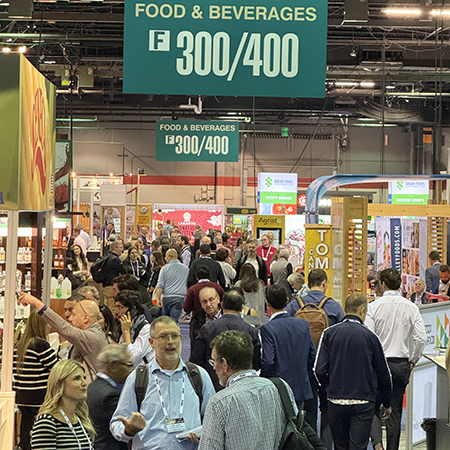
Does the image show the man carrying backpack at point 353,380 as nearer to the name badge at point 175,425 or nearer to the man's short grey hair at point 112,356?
the man's short grey hair at point 112,356

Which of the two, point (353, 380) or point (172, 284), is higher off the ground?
point (172, 284)

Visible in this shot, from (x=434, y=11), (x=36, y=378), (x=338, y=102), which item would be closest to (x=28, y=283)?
(x=36, y=378)

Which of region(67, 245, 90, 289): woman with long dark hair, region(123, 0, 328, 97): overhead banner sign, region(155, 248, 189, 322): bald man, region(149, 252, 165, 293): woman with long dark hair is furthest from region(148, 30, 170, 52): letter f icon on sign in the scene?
region(67, 245, 90, 289): woman with long dark hair

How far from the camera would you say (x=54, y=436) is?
3082 mm

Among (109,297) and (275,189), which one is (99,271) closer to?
(109,297)

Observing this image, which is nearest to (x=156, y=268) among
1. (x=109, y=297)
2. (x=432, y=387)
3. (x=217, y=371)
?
(x=109, y=297)

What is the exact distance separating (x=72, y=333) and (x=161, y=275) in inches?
198

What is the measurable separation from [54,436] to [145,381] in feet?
1.62

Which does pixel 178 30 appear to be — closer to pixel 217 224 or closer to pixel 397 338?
pixel 397 338

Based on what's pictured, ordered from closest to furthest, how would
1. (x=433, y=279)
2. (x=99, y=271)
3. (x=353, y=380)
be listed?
1. (x=353, y=380)
2. (x=99, y=271)
3. (x=433, y=279)

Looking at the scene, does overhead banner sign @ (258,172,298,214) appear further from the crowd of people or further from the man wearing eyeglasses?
the man wearing eyeglasses

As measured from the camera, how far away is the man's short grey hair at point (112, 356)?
359cm

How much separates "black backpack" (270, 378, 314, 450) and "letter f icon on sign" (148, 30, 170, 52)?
2.31 m

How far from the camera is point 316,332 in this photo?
222 inches
